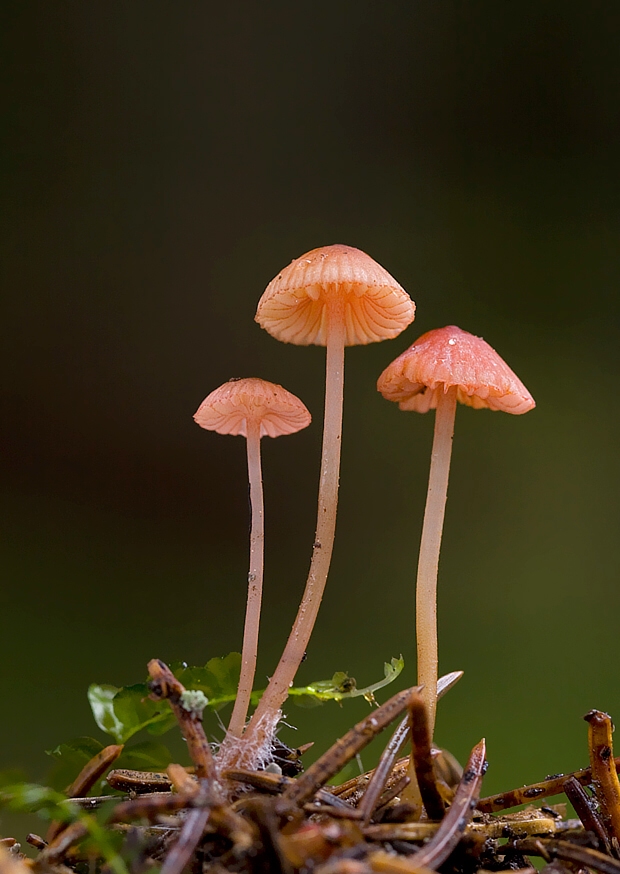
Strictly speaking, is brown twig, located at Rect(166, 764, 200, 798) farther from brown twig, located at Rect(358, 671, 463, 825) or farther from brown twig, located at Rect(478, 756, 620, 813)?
brown twig, located at Rect(478, 756, 620, 813)

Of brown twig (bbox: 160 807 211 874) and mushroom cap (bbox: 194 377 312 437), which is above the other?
mushroom cap (bbox: 194 377 312 437)

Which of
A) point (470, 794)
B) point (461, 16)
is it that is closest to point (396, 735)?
point (470, 794)

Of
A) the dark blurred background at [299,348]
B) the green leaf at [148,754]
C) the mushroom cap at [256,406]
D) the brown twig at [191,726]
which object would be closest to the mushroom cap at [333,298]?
the mushroom cap at [256,406]

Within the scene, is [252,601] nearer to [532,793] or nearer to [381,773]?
[381,773]

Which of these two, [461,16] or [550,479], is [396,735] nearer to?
[550,479]

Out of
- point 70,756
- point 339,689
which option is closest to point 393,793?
point 339,689

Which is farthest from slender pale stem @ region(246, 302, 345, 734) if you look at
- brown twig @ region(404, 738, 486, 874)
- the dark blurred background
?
the dark blurred background
